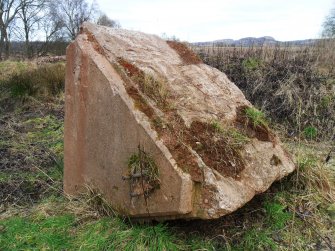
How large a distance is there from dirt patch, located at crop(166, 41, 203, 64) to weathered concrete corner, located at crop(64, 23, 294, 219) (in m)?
0.20

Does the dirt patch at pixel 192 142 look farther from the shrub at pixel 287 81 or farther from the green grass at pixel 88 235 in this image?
the shrub at pixel 287 81

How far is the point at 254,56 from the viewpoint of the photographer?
31.5 feet

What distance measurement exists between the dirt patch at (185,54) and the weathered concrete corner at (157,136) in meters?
0.20

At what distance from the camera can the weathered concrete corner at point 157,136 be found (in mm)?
2395

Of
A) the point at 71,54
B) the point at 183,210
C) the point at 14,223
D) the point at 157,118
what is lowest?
the point at 14,223

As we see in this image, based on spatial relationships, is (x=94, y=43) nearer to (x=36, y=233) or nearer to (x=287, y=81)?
(x=36, y=233)

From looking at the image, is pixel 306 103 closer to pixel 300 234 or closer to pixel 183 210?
pixel 300 234

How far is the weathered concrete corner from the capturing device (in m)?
2.39

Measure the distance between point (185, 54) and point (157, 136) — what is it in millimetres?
1430

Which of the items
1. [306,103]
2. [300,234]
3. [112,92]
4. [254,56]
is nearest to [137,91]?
[112,92]

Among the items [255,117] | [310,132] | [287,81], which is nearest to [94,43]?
[255,117]

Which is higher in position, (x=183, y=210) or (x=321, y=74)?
(x=321, y=74)

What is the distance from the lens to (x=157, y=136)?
2486 millimetres

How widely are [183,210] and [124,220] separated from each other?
1.93ft
